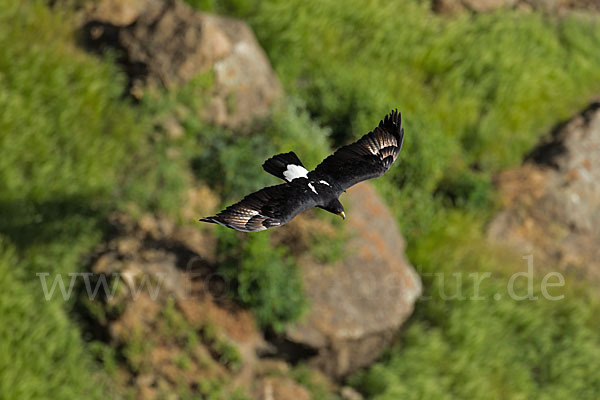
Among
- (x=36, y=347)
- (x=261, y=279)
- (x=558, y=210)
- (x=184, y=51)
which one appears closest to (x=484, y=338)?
(x=558, y=210)

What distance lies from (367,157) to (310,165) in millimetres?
2515

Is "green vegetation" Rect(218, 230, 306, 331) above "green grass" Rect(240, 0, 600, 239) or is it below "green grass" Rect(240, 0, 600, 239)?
below

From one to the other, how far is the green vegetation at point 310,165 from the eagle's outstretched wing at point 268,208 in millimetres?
2457

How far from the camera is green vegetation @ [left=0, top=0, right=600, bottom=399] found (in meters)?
7.11

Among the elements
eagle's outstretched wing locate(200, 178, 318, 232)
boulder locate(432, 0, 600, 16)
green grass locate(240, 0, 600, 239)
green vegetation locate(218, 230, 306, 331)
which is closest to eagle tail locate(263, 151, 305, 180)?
eagle's outstretched wing locate(200, 178, 318, 232)

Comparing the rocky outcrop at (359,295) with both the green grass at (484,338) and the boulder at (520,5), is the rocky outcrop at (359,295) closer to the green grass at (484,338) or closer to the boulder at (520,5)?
the green grass at (484,338)

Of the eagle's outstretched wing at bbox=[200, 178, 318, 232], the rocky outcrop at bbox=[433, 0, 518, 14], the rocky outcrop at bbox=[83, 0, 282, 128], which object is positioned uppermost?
the rocky outcrop at bbox=[433, 0, 518, 14]

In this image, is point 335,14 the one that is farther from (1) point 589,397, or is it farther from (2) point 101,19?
(1) point 589,397

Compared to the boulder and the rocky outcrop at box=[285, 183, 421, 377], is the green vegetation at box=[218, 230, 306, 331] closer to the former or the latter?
the rocky outcrop at box=[285, 183, 421, 377]

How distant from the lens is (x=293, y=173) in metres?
5.13

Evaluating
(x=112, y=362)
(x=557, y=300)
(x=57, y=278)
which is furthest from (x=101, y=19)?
(x=557, y=300)

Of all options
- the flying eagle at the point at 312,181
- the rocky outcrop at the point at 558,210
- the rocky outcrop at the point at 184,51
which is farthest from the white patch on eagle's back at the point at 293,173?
the rocky outcrop at the point at 558,210

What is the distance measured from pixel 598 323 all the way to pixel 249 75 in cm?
485

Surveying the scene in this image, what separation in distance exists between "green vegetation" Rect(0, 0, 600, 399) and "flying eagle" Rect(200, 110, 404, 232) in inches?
76.8
